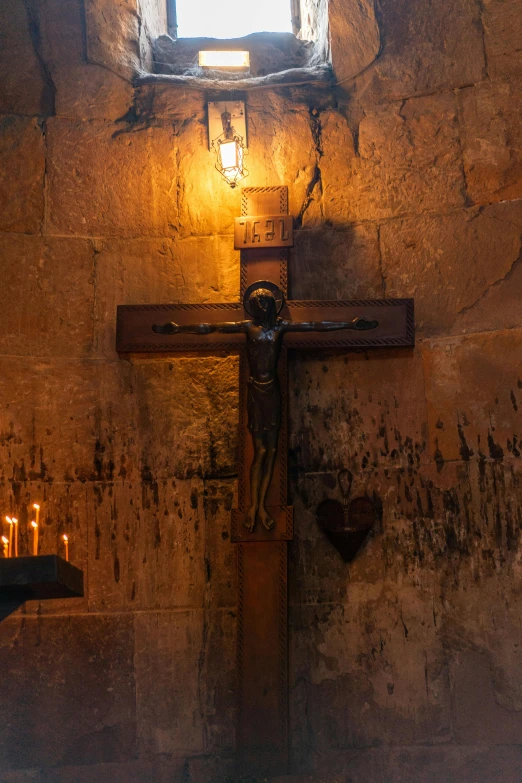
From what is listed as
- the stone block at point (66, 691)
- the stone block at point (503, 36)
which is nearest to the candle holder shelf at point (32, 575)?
the stone block at point (66, 691)

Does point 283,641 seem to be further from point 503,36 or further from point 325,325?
point 503,36

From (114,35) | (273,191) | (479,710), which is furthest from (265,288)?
(479,710)

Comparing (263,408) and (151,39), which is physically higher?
(151,39)

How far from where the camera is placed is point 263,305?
16.6 ft

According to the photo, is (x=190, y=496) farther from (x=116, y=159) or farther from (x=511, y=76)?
(x=511, y=76)

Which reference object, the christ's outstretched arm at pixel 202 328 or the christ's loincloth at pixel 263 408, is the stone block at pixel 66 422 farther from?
the christ's loincloth at pixel 263 408

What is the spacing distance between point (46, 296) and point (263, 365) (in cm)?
130

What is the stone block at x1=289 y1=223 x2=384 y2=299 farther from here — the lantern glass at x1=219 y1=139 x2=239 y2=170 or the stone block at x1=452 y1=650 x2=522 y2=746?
the stone block at x1=452 y1=650 x2=522 y2=746

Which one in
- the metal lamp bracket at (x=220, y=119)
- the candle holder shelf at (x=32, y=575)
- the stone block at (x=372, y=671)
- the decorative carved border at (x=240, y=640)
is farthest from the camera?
the metal lamp bracket at (x=220, y=119)

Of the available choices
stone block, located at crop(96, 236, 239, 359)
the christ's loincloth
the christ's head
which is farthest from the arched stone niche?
the christ's loincloth

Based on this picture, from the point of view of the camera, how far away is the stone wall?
479cm

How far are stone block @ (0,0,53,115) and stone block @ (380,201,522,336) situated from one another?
2.16m

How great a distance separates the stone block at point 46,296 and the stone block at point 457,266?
169cm

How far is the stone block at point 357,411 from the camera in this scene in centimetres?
512
